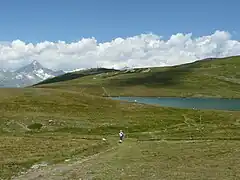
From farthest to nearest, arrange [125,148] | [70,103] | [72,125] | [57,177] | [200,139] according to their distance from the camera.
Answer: [70,103], [72,125], [200,139], [125,148], [57,177]

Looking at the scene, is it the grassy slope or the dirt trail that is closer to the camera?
the dirt trail

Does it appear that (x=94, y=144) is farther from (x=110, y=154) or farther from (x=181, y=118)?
(x=181, y=118)

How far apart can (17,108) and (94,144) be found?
45.8 m

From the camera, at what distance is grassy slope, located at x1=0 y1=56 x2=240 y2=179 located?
4234 cm

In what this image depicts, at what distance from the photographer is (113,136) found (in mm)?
80125

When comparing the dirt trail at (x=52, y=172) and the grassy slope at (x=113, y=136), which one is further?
the grassy slope at (x=113, y=136)

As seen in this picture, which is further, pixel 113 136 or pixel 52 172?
pixel 113 136

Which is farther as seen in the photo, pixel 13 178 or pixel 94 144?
pixel 94 144

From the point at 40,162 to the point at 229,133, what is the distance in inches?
1807

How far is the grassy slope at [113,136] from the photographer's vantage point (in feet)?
139

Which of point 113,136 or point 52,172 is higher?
point 52,172

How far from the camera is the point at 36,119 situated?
92000mm

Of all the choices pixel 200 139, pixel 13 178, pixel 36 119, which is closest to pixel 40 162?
pixel 13 178

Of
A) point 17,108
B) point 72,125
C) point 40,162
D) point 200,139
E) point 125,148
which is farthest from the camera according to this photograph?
point 17,108
